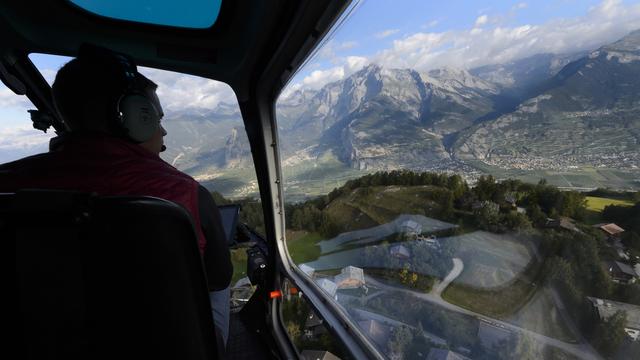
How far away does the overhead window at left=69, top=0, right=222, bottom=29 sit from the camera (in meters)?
1.62

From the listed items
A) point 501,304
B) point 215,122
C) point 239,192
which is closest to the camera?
point 501,304

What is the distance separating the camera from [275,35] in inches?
61.3

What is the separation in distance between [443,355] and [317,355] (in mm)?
1071

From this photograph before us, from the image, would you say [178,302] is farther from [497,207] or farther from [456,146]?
[456,146]

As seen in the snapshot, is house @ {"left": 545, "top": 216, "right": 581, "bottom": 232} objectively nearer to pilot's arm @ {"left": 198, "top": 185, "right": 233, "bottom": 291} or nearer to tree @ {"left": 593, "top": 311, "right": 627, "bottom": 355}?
tree @ {"left": 593, "top": 311, "right": 627, "bottom": 355}

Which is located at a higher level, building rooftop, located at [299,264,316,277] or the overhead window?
the overhead window

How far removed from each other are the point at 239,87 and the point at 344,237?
1325mm

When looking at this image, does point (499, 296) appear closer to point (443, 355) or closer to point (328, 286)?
point (443, 355)

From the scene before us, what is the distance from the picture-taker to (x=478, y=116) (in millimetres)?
1280

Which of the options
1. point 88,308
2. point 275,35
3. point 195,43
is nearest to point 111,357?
point 88,308

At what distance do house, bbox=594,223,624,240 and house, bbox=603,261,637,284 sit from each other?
0.06 m

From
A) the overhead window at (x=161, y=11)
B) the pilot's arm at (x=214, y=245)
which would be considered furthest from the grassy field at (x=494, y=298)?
the overhead window at (x=161, y=11)

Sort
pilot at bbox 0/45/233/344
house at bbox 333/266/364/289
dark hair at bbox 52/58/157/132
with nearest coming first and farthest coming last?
pilot at bbox 0/45/233/344 → dark hair at bbox 52/58/157/132 → house at bbox 333/266/364/289

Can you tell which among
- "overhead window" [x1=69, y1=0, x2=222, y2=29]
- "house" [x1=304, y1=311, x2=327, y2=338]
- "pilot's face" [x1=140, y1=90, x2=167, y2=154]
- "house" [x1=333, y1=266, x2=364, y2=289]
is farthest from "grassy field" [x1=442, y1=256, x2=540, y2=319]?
"overhead window" [x1=69, y1=0, x2=222, y2=29]
